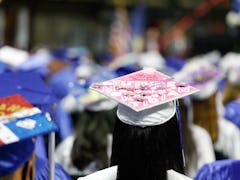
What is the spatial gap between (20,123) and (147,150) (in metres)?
0.35

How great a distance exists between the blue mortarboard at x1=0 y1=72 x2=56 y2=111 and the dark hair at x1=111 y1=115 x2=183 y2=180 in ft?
1.33

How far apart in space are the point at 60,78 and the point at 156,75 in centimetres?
169

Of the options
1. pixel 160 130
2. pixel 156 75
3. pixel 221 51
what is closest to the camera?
pixel 160 130

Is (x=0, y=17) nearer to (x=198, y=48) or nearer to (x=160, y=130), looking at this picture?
(x=198, y=48)

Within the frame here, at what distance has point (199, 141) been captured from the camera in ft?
7.92

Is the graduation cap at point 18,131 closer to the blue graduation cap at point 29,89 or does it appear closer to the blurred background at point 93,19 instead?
the blue graduation cap at point 29,89

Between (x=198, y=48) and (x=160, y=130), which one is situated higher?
(x=160, y=130)

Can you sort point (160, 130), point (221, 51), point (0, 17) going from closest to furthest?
point (160, 130), point (221, 51), point (0, 17)

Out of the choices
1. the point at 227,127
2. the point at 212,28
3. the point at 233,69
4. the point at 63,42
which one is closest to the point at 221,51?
the point at 212,28

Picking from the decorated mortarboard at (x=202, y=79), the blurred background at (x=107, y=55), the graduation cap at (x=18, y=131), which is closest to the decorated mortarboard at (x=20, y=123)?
the graduation cap at (x=18, y=131)

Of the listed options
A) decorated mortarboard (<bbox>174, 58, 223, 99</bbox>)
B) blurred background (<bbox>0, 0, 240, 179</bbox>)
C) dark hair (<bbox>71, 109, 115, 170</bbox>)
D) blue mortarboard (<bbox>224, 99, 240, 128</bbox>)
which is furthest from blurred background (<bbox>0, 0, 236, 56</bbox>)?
blue mortarboard (<bbox>224, 99, 240, 128</bbox>)

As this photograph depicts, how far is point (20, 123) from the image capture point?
4.83ft

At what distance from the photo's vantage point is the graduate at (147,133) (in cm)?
155

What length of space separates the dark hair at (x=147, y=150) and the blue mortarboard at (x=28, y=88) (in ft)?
1.33
